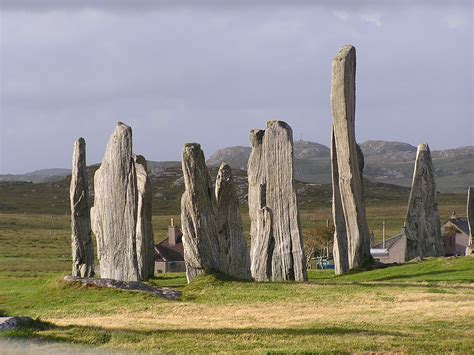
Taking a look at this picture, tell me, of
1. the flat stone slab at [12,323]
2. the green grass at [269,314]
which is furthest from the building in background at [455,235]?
the flat stone slab at [12,323]

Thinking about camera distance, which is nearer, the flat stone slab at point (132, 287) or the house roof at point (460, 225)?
the flat stone slab at point (132, 287)

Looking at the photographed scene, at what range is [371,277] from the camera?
36.2m

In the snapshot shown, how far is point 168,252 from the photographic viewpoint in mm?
55969

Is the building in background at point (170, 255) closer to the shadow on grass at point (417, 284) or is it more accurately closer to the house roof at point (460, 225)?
the house roof at point (460, 225)

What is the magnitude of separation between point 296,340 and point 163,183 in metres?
148

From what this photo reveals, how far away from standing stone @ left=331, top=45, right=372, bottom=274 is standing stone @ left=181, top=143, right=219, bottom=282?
26.3 ft

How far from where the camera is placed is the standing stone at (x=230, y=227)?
3425cm

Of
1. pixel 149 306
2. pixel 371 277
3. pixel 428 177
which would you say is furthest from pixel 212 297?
pixel 428 177

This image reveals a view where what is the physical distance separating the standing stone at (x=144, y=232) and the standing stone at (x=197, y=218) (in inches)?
170

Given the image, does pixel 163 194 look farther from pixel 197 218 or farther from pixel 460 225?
pixel 197 218

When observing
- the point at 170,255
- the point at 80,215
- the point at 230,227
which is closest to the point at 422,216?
the point at 230,227

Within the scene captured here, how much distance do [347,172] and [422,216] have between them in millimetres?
5796

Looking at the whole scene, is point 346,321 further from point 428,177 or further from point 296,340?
point 428,177

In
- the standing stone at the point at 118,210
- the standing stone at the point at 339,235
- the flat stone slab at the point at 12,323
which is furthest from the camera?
the standing stone at the point at 339,235
